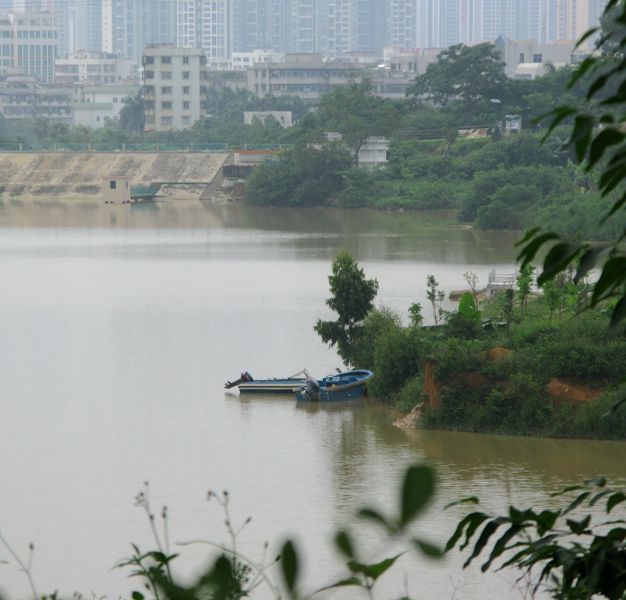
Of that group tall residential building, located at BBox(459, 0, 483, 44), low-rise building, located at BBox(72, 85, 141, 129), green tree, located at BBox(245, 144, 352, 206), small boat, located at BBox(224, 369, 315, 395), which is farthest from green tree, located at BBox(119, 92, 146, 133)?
tall residential building, located at BBox(459, 0, 483, 44)

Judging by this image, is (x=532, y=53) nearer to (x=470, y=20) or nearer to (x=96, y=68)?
(x=96, y=68)

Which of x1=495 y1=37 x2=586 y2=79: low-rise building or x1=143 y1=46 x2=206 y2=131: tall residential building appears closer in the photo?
x1=143 y1=46 x2=206 y2=131: tall residential building

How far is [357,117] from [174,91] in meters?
12.9

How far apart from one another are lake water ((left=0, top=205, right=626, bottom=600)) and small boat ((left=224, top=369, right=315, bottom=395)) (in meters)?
0.11

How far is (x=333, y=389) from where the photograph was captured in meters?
9.87

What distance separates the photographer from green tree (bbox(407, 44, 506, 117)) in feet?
97.2

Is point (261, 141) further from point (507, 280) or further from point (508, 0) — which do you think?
point (508, 0)

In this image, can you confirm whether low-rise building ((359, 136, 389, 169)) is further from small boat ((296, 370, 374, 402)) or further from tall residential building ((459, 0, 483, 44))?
tall residential building ((459, 0, 483, 44))

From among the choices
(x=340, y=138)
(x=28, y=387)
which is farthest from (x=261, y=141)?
(x=28, y=387)

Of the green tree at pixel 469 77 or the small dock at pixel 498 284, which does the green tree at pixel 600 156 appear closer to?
the small dock at pixel 498 284

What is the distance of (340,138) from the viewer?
99.1ft

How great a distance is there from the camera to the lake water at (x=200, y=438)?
6.64 m

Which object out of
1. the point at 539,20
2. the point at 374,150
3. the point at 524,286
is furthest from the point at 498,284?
the point at 539,20

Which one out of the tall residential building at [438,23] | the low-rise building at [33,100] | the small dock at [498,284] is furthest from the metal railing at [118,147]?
the tall residential building at [438,23]
